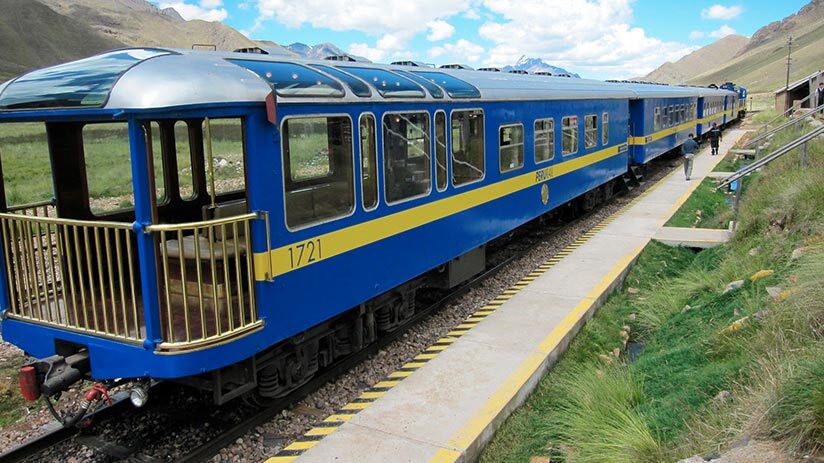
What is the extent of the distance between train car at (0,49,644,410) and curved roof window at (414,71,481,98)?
29mm

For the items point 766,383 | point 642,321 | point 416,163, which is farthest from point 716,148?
point 766,383

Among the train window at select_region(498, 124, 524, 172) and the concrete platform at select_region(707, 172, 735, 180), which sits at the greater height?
the train window at select_region(498, 124, 524, 172)

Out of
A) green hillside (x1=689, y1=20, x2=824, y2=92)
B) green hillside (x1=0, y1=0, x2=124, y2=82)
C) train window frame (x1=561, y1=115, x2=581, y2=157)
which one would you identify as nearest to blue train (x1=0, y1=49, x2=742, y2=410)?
train window frame (x1=561, y1=115, x2=581, y2=157)

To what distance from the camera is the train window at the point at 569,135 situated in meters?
12.4

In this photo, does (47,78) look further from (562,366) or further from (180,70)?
(562,366)

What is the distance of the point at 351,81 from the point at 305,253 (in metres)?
1.78

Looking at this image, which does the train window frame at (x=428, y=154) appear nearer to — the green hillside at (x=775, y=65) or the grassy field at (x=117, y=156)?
A: the grassy field at (x=117, y=156)

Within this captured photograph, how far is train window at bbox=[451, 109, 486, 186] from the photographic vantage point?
8.41m

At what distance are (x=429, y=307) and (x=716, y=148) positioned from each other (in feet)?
73.1

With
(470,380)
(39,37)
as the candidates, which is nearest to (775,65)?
(39,37)

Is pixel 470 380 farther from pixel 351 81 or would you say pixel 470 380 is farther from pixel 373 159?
pixel 351 81

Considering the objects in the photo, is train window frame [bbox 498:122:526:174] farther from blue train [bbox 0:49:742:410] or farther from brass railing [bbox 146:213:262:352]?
brass railing [bbox 146:213:262:352]

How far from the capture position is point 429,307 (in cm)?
895

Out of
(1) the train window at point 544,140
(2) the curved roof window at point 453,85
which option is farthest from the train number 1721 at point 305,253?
(1) the train window at point 544,140
